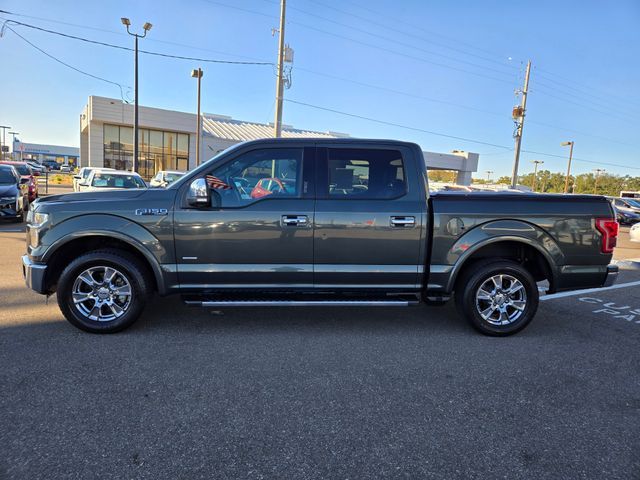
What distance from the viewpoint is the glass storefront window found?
123 ft

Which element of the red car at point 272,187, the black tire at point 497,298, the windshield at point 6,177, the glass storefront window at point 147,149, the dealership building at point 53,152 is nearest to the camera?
the red car at point 272,187

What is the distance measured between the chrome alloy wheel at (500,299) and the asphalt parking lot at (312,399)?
0.24 metres

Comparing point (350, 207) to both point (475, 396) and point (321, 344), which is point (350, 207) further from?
point (475, 396)

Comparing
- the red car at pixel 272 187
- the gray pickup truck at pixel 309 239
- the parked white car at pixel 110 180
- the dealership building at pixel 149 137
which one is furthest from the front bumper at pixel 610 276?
the dealership building at pixel 149 137

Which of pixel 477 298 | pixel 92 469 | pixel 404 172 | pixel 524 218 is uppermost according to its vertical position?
pixel 404 172

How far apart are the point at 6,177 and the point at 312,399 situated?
12.9 m

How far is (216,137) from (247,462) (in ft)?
134

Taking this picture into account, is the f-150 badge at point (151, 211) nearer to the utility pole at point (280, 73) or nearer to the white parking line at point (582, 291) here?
the white parking line at point (582, 291)

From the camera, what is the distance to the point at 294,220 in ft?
14.5

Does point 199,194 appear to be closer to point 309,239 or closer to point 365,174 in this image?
point 309,239

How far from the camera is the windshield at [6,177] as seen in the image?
12.2m

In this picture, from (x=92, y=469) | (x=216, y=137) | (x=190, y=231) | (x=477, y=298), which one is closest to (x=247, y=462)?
(x=92, y=469)

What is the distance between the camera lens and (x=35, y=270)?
4324 mm

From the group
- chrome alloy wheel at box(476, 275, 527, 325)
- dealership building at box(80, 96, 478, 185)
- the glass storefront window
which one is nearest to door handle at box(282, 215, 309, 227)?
chrome alloy wheel at box(476, 275, 527, 325)
